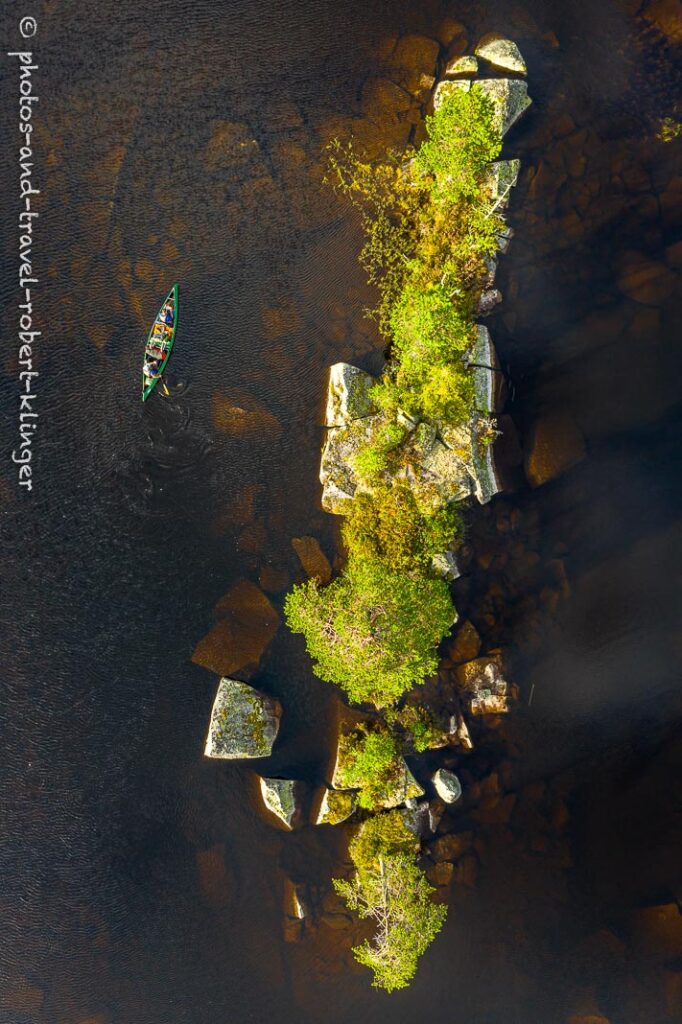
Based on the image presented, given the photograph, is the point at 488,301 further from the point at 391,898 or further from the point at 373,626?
the point at 391,898

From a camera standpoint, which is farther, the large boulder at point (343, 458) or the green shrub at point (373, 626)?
the large boulder at point (343, 458)

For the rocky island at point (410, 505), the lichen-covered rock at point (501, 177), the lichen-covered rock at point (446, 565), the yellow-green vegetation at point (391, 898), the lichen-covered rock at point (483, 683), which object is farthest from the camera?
the lichen-covered rock at point (483, 683)

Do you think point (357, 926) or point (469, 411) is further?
point (357, 926)

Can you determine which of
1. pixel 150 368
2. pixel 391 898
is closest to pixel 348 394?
pixel 150 368

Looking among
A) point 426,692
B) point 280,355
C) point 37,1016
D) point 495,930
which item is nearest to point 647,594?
point 426,692

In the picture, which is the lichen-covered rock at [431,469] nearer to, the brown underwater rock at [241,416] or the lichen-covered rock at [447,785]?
the brown underwater rock at [241,416]

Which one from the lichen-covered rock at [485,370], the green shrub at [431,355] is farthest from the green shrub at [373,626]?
the lichen-covered rock at [485,370]

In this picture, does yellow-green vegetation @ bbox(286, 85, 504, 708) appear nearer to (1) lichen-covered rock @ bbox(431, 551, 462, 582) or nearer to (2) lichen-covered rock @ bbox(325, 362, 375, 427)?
(1) lichen-covered rock @ bbox(431, 551, 462, 582)

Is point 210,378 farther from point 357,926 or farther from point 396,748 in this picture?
point 357,926
